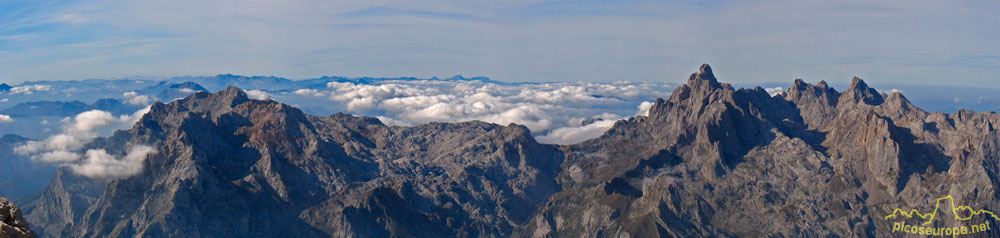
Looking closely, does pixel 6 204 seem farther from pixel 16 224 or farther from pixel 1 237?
pixel 1 237

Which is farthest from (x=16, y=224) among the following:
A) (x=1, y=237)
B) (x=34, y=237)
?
(x=1, y=237)

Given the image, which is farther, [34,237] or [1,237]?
[34,237]

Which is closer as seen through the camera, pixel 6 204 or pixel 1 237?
pixel 1 237

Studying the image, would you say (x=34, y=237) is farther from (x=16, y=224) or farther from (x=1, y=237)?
(x=1, y=237)

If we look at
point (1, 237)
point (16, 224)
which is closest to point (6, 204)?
point (16, 224)

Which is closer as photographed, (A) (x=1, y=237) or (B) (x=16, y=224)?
(A) (x=1, y=237)
